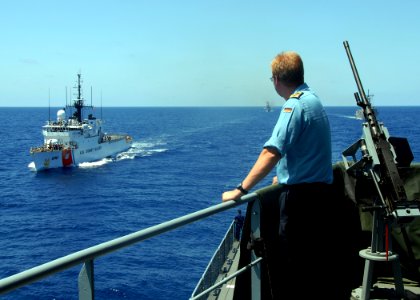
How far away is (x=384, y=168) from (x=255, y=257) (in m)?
1.28

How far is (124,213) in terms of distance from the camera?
52000 mm

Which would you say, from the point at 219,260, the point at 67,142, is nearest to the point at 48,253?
the point at 219,260

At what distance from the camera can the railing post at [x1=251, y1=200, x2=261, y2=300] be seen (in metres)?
3.74

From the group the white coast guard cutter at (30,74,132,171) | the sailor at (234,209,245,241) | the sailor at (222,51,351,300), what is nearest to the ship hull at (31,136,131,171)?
the white coast guard cutter at (30,74,132,171)

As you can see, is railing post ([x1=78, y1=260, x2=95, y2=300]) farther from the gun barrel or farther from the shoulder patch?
the gun barrel

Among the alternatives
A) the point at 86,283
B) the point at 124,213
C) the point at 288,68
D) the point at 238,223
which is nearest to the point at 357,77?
the point at 288,68

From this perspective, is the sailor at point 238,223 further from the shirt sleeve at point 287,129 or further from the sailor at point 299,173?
the shirt sleeve at point 287,129

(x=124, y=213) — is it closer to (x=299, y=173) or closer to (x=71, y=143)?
(x=71, y=143)

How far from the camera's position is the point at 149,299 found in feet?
98.4

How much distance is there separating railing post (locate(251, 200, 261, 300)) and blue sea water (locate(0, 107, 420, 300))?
14986mm

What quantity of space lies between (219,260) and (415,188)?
9.23 m

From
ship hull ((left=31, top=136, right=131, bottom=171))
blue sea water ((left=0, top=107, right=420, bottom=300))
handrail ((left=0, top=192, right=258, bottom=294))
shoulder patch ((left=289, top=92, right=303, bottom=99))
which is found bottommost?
blue sea water ((left=0, top=107, right=420, bottom=300))

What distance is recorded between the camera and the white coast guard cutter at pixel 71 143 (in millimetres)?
80875

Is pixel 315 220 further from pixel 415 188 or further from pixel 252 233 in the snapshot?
pixel 415 188
